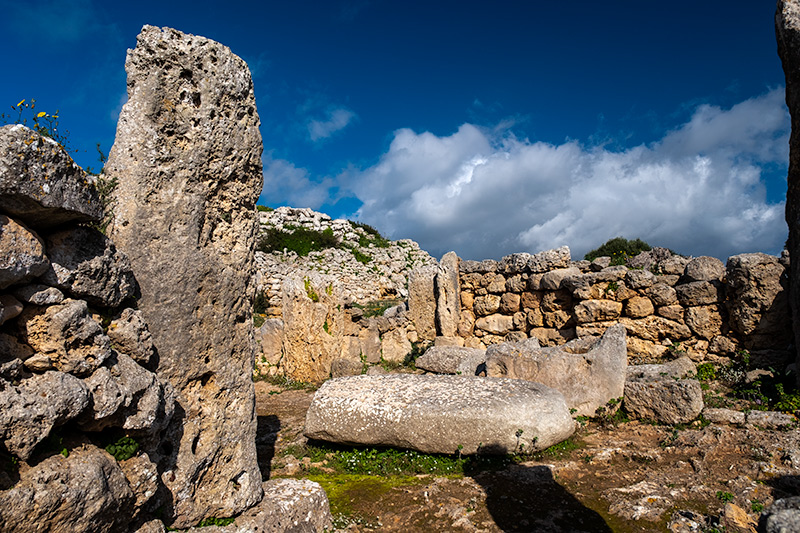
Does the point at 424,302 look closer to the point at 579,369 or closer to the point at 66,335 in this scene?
the point at 579,369

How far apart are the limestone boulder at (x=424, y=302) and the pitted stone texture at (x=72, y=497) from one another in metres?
9.09

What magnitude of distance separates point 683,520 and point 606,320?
5.98m

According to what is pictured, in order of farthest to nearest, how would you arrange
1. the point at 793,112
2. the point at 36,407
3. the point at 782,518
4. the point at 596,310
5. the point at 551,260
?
the point at 551,260 < the point at 596,310 < the point at 793,112 < the point at 36,407 < the point at 782,518

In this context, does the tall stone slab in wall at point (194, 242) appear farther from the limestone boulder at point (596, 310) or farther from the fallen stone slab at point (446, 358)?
the limestone boulder at point (596, 310)

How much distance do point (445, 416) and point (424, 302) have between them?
247 inches

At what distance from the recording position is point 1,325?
2158mm

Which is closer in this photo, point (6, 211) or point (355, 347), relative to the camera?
point (6, 211)

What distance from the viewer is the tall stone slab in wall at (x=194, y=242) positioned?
306 centimetres

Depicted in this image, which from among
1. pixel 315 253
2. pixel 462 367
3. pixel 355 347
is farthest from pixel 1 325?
pixel 315 253

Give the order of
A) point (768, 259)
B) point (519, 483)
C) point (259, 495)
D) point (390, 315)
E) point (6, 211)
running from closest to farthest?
point (6, 211) → point (259, 495) → point (519, 483) → point (768, 259) → point (390, 315)

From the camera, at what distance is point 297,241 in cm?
2378

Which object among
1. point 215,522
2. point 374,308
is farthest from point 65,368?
point 374,308

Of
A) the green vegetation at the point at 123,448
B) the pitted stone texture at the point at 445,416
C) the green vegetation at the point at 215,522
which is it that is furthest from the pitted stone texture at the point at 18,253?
the pitted stone texture at the point at 445,416

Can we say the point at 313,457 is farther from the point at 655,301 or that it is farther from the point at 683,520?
the point at 655,301
